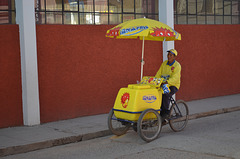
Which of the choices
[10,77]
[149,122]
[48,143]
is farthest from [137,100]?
[10,77]

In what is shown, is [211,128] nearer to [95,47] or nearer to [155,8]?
[95,47]

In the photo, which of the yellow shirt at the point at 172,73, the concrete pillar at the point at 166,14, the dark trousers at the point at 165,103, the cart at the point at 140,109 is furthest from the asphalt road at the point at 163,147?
the concrete pillar at the point at 166,14

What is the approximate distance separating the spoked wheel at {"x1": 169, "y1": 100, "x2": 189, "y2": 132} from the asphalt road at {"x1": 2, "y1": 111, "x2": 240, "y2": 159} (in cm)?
14

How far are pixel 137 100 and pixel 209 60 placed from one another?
689 centimetres

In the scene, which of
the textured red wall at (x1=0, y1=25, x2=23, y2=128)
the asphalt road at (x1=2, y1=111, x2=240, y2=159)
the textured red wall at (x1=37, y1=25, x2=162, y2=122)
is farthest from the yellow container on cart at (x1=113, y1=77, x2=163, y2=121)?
the textured red wall at (x1=0, y1=25, x2=23, y2=128)

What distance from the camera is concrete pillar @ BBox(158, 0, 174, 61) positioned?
38.5 ft

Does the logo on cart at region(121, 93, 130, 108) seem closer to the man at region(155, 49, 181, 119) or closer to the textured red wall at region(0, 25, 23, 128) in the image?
the man at region(155, 49, 181, 119)

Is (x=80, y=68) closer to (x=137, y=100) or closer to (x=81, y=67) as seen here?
(x=81, y=67)

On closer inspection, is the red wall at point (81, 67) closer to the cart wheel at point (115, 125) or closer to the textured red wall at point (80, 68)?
the textured red wall at point (80, 68)

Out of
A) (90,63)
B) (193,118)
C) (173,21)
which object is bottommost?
(193,118)

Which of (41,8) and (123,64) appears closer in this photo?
(41,8)

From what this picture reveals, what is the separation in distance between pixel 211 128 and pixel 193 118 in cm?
163

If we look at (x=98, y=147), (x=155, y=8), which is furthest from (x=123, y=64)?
(x=98, y=147)

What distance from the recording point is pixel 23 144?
7.10 meters
